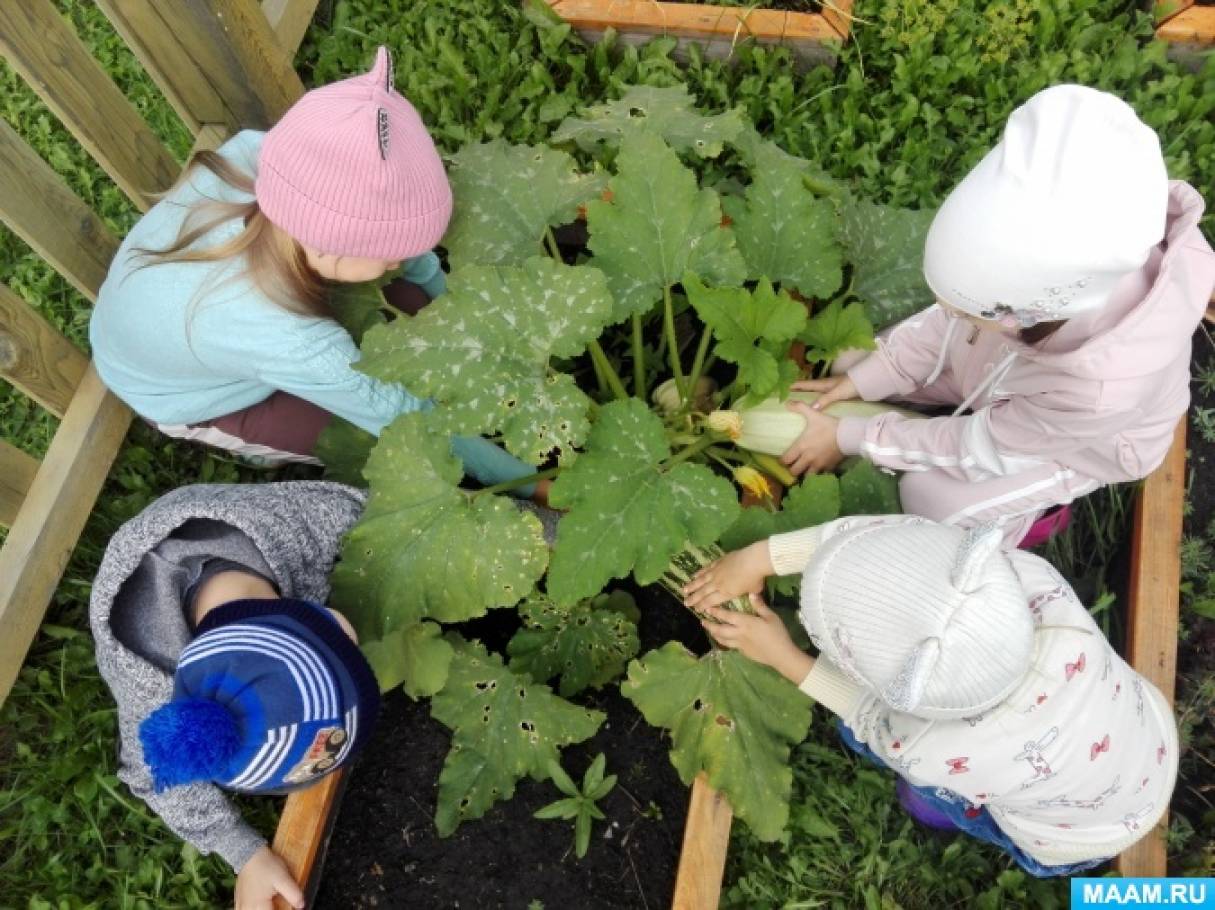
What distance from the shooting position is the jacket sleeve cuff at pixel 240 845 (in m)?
2.22

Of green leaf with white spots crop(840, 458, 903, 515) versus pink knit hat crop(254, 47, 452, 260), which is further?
green leaf with white spots crop(840, 458, 903, 515)

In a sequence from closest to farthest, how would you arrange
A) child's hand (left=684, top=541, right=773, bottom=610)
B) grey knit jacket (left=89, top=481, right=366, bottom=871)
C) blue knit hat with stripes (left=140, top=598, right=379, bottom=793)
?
blue knit hat with stripes (left=140, top=598, right=379, bottom=793) < grey knit jacket (left=89, top=481, right=366, bottom=871) < child's hand (left=684, top=541, right=773, bottom=610)

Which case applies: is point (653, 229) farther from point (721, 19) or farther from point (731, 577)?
point (721, 19)

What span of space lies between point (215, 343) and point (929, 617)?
1606mm

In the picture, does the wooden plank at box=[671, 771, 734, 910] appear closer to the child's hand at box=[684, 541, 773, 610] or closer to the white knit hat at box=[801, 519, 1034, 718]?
the child's hand at box=[684, 541, 773, 610]

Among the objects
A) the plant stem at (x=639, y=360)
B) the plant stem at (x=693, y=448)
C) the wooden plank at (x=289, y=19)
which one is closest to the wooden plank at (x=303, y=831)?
the plant stem at (x=693, y=448)

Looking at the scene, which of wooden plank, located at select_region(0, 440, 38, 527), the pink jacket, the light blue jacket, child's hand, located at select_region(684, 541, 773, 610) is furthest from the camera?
wooden plank, located at select_region(0, 440, 38, 527)

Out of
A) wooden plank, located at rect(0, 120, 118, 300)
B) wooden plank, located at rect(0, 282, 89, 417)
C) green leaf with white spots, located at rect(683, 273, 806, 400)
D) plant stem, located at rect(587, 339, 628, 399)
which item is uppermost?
wooden plank, located at rect(0, 120, 118, 300)

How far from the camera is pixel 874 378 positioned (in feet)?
8.35

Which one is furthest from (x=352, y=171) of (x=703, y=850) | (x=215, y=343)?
(x=703, y=850)

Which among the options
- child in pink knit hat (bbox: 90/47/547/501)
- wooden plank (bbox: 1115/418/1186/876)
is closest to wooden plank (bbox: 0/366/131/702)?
child in pink knit hat (bbox: 90/47/547/501)

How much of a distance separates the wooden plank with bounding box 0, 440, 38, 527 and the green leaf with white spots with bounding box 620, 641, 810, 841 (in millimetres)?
1641

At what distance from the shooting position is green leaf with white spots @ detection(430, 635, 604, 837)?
2336 mm

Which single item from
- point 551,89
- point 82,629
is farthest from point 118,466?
point 551,89
